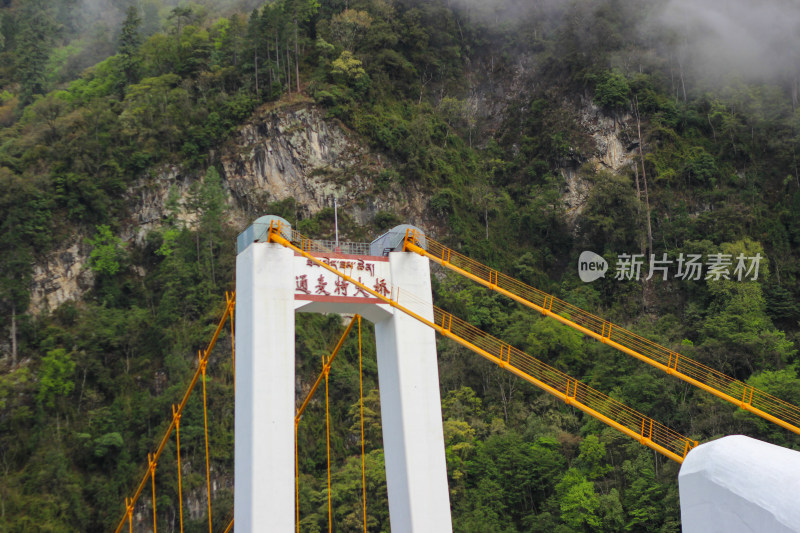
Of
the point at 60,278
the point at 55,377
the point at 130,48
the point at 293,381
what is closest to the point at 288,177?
the point at 60,278

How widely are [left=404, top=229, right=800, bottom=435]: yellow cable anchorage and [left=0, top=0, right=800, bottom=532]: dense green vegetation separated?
616 mm

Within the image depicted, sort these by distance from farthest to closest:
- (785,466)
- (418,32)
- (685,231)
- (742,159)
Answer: (418,32) → (742,159) → (685,231) → (785,466)

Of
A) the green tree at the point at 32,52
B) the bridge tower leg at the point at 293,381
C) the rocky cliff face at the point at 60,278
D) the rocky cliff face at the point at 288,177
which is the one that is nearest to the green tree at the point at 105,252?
the rocky cliff face at the point at 60,278

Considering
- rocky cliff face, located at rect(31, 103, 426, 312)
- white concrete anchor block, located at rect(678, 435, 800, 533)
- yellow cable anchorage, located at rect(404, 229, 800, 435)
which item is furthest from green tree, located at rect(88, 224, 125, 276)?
white concrete anchor block, located at rect(678, 435, 800, 533)

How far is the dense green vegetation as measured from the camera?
2414 centimetres

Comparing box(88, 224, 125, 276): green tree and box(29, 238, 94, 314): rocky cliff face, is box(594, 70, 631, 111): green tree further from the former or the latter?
box(29, 238, 94, 314): rocky cliff face

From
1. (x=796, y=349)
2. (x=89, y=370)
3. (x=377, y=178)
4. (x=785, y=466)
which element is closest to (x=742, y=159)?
(x=796, y=349)

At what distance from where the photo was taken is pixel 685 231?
31.2 metres

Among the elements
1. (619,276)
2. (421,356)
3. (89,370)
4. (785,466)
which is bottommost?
(785,466)

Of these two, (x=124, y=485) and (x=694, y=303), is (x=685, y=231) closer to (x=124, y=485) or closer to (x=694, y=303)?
(x=694, y=303)

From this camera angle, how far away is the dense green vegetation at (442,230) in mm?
24141

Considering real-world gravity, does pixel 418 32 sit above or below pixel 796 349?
above

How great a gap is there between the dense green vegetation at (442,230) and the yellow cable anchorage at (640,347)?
2.02ft

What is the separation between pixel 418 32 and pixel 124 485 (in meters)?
22.0
